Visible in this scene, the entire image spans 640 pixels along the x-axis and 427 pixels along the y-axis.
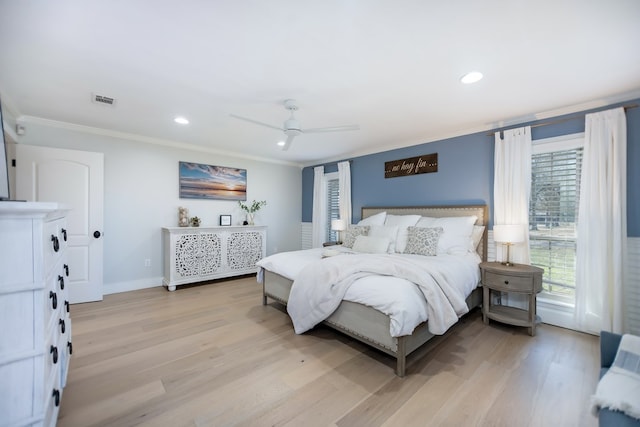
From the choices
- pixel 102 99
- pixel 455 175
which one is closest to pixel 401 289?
pixel 455 175

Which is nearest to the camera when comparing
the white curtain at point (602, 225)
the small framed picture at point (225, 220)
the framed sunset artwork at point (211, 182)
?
the white curtain at point (602, 225)

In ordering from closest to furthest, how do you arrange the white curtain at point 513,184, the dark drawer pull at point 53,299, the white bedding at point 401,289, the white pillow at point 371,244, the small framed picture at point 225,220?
the dark drawer pull at point 53,299 < the white bedding at point 401,289 < the white curtain at point 513,184 < the white pillow at point 371,244 < the small framed picture at point 225,220

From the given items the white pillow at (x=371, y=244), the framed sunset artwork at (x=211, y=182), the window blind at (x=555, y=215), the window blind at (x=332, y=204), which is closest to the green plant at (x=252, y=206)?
the framed sunset artwork at (x=211, y=182)

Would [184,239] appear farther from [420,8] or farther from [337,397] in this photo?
[420,8]

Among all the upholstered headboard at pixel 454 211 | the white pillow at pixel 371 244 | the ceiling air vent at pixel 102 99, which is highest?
the ceiling air vent at pixel 102 99

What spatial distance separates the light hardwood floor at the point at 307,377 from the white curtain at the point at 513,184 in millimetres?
925

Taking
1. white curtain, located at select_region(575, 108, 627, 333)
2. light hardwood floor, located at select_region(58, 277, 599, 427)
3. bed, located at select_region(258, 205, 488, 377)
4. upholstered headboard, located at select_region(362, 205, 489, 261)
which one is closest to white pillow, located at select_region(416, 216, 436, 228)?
bed, located at select_region(258, 205, 488, 377)

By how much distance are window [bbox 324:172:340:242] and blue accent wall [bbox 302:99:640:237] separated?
221mm

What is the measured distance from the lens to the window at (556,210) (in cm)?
290

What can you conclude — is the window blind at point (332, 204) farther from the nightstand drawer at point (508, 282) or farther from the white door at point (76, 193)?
the white door at point (76, 193)

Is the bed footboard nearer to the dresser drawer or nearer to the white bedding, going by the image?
the white bedding

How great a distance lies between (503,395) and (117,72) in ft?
12.7

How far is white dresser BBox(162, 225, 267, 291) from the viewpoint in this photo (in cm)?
416

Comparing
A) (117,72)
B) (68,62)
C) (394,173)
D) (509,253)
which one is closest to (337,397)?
(509,253)
